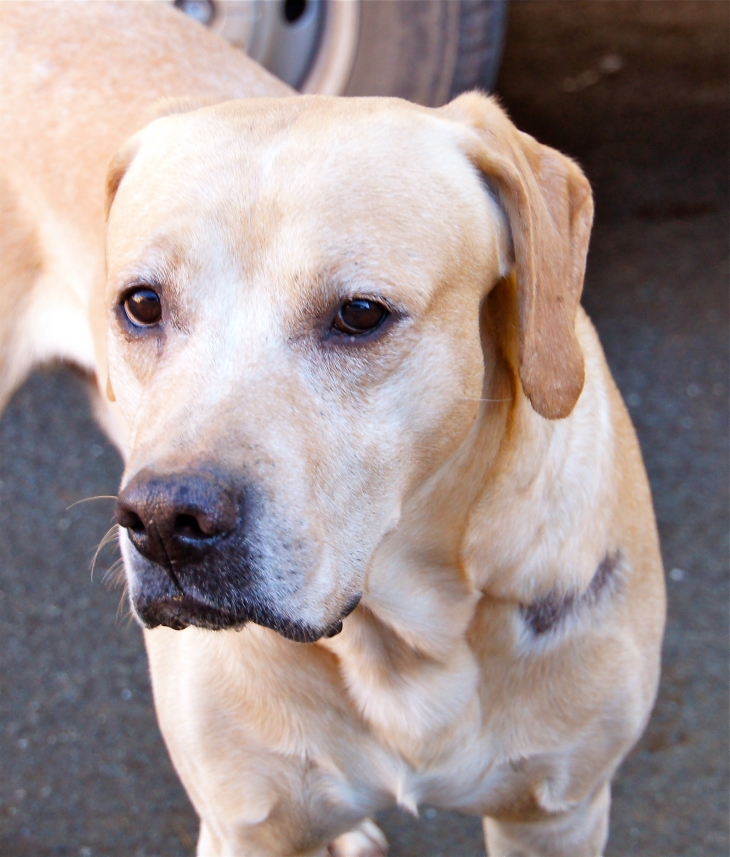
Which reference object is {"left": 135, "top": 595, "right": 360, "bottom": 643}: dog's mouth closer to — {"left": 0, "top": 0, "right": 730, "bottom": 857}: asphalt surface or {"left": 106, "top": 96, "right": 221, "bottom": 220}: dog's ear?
{"left": 106, "top": 96, "right": 221, "bottom": 220}: dog's ear

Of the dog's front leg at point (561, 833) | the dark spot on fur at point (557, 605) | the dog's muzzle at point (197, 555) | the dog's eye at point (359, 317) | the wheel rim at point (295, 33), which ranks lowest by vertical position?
the dog's front leg at point (561, 833)

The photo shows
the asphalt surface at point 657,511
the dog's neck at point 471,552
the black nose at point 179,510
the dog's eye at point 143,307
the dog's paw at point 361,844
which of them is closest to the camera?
the black nose at point 179,510

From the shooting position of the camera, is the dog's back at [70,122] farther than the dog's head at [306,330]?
Yes

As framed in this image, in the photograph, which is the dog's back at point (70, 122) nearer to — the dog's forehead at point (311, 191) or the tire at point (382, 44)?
the dog's forehead at point (311, 191)

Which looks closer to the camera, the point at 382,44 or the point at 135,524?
the point at 135,524

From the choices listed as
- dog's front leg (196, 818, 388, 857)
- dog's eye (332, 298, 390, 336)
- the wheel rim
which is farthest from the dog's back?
dog's front leg (196, 818, 388, 857)

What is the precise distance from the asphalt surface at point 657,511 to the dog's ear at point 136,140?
1.60 meters

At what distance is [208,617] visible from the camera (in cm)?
149

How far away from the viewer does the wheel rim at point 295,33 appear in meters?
3.28

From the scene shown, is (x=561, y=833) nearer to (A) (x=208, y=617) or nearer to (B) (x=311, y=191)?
(A) (x=208, y=617)

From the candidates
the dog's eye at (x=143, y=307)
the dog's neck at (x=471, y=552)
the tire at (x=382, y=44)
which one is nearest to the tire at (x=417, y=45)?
the tire at (x=382, y=44)

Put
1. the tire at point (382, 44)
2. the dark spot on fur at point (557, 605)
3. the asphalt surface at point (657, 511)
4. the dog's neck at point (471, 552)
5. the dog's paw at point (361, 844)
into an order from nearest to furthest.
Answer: the dog's neck at point (471, 552)
the dark spot on fur at point (557, 605)
the dog's paw at point (361, 844)
the asphalt surface at point (657, 511)
the tire at point (382, 44)

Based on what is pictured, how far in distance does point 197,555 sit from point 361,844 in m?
1.54

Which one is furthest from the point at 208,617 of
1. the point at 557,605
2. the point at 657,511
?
the point at 657,511
